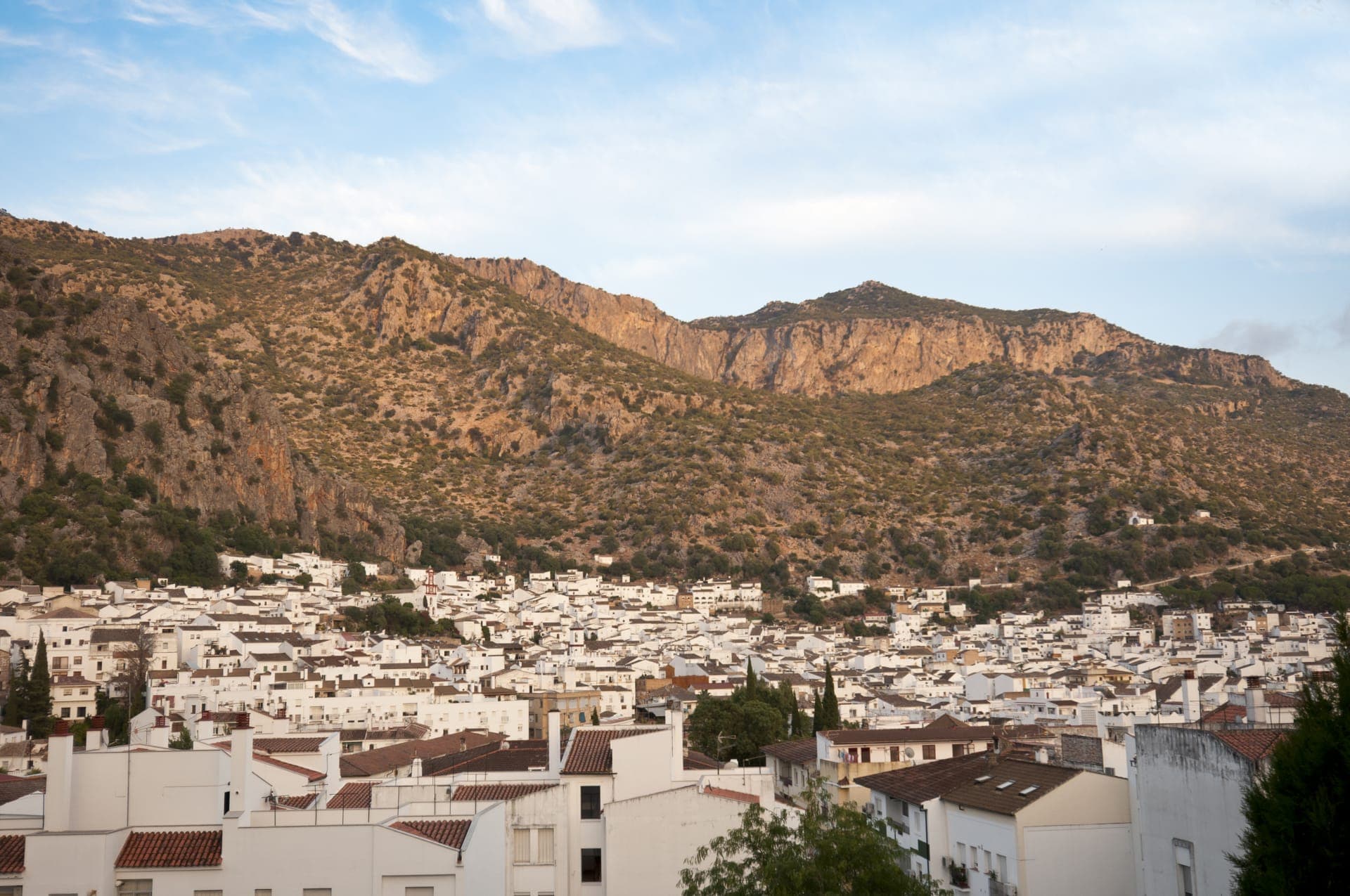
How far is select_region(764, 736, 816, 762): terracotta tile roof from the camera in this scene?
5219cm

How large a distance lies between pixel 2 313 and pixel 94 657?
63.9 m

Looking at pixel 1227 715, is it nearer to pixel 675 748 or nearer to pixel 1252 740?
pixel 1252 740

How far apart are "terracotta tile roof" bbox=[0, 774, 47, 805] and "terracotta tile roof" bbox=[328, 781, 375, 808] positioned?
5565 millimetres

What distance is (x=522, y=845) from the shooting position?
27.3 metres

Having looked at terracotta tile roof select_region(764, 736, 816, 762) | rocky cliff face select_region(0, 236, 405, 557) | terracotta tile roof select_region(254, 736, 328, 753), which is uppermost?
rocky cliff face select_region(0, 236, 405, 557)

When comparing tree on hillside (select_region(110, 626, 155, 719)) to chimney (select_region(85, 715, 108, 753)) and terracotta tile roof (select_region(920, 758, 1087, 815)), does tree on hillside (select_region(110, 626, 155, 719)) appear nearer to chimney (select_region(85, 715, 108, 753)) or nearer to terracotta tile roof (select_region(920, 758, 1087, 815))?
chimney (select_region(85, 715, 108, 753))

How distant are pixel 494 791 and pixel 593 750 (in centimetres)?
226

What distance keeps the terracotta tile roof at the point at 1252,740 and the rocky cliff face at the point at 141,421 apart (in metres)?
109

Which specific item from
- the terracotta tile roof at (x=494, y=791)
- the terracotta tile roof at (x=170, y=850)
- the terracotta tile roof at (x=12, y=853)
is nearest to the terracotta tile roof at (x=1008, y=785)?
the terracotta tile roof at (x=494, y=791)

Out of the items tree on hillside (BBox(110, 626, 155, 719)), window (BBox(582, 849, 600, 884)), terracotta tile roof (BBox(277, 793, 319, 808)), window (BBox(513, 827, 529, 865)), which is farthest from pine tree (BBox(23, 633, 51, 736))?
window (BBox(582, 849, 600, 884))

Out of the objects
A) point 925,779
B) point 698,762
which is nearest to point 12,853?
point 698,762

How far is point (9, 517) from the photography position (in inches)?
4375

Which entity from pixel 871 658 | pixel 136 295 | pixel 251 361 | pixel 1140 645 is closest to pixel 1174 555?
pixel 1140 645

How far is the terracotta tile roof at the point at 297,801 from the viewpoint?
27.0 m
